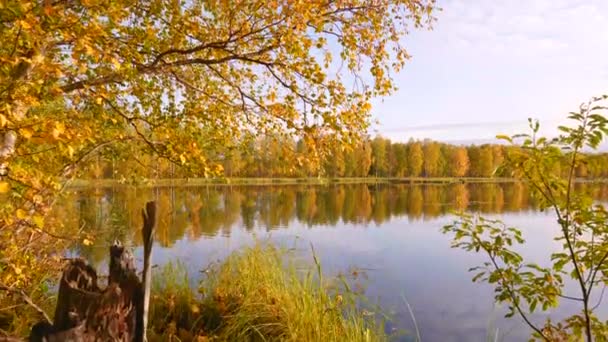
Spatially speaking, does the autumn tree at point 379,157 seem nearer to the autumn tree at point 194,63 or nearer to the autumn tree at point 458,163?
the autumn tree at point 458,163

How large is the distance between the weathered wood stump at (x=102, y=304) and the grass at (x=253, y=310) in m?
2.02

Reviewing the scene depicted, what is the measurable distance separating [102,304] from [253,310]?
128 inches

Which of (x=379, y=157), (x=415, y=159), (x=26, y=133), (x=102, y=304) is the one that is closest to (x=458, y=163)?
(x=415, y=159)

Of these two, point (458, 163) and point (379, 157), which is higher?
point (379, 157)

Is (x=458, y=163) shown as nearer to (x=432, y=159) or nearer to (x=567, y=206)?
(x=432, y=159)

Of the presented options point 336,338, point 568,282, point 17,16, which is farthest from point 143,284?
point 568,282

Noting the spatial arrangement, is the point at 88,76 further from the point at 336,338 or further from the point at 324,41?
the point at 336,338

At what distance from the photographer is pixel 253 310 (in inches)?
214

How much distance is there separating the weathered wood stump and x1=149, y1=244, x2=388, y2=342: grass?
2017 mm

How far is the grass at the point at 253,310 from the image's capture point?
15.9ft

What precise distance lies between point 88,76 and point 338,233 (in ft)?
56.6

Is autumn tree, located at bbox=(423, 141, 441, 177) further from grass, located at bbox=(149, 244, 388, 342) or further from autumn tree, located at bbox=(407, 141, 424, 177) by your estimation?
grass, located at bbox=(149, 244, 388, 342)

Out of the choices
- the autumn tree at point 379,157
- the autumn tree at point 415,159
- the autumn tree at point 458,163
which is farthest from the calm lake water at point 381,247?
the autumn tree at point 458,163

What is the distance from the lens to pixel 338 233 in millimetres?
20875
